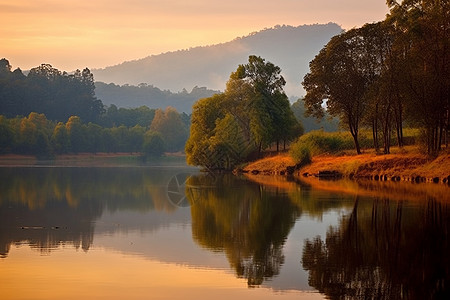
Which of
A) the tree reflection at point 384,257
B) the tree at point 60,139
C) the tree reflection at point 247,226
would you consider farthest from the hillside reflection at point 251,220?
the tree at point 60,139

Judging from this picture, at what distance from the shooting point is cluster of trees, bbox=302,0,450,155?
61.8 metres

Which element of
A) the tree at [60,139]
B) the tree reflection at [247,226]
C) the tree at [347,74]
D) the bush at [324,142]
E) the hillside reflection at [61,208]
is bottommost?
the tree reflection at [247,226]

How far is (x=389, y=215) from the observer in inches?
1366

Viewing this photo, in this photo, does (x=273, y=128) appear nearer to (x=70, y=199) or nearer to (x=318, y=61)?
(x=318, y=61)

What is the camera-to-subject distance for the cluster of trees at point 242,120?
9488cm

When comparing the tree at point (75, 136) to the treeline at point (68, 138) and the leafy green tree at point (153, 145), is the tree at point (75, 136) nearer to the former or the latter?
the treeline at point (68, 138)

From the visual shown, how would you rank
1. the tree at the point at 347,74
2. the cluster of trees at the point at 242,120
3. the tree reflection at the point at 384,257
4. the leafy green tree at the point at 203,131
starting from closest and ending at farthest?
1. the tree reflection at the point at 384,257
2. the tree at the point at 347,74
3. the cluster of trees at the point at 242,120
4. the leafy green tree at the point at 203,131

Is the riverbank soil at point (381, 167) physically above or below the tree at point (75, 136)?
below

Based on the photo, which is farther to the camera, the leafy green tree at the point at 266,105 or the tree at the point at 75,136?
the tree at the point at 75,136

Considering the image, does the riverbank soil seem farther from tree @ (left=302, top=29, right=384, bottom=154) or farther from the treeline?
the treeline

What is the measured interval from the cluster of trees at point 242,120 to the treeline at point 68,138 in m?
71.1

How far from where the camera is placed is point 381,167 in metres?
67.2

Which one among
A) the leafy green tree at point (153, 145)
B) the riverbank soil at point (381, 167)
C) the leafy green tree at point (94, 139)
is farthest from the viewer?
the leafy green tree at point (153, 145)

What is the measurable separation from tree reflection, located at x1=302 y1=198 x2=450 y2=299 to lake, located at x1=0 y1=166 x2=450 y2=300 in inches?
1.4
